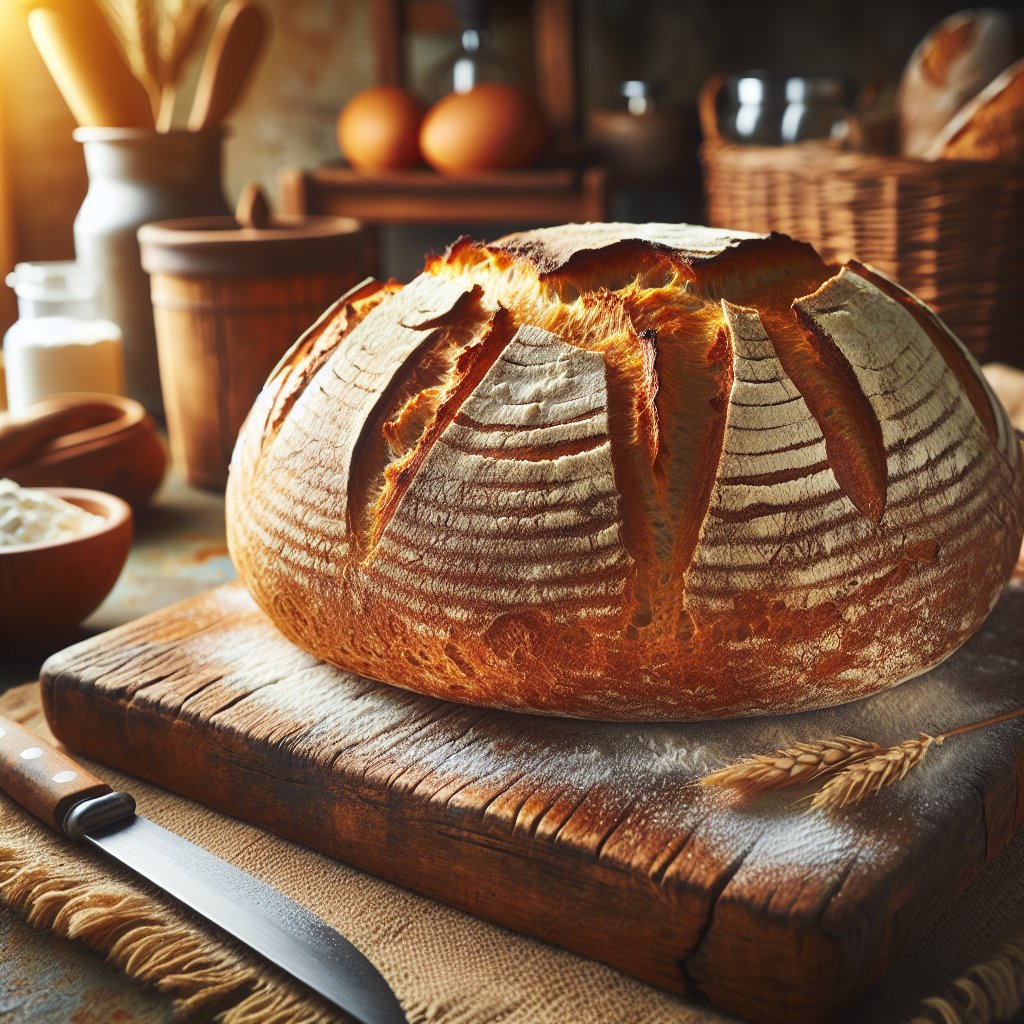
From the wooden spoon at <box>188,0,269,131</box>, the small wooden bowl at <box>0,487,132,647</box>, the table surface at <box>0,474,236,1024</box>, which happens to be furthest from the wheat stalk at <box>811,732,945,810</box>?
the wooden spoon at <box>188,0,269,131</box>

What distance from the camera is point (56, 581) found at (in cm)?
122

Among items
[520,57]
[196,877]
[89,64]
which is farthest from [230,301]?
[520,57]

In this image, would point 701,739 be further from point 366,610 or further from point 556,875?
point 366,610

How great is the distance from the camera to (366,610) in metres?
0.95

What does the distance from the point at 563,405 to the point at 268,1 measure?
8.29ft

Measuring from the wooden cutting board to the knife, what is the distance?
3.1 inches

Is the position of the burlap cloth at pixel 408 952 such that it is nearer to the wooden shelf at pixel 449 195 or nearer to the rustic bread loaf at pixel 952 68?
the rustic bread loaf at pixel 952 68

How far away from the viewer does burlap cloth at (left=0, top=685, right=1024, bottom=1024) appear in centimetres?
76

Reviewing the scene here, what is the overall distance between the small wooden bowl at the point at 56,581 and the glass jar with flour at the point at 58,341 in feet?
1.89

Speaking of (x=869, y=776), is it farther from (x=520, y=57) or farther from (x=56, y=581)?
(x=520, y=57)

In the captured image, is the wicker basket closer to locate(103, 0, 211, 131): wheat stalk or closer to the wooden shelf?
the wooden shelf

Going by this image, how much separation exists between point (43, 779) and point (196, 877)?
0.18 m

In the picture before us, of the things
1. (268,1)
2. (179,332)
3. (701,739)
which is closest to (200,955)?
(701,739)

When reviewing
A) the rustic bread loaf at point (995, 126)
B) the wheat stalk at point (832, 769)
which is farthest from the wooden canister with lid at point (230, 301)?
the wheat stalk at point (832, 769)
